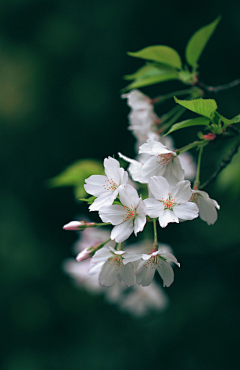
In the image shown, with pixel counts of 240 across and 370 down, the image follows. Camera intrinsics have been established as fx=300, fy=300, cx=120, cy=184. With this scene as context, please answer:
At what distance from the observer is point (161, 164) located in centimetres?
77

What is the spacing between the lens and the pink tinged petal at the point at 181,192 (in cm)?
66

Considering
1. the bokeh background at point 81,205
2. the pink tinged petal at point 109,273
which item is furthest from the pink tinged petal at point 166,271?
the bokeh background at point 81,205

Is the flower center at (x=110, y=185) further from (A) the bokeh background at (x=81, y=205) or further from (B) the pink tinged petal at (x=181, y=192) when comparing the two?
(A) the bokeh background at (x=81, y=205)

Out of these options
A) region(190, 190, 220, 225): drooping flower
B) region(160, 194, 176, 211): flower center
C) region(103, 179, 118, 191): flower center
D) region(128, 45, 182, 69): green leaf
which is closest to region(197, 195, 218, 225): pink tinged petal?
region(190, 190, 220, 225): drooping flower

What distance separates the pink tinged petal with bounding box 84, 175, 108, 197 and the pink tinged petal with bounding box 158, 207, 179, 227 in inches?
6.2

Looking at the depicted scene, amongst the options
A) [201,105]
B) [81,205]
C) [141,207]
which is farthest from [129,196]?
[81,205]

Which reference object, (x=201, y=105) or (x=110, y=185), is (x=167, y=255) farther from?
(x=201, y=105)

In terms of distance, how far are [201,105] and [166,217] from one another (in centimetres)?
26

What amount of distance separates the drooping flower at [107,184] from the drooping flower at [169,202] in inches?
2.9

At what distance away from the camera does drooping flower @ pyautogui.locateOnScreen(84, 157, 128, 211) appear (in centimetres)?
68

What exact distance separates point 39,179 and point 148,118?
2.05 metres

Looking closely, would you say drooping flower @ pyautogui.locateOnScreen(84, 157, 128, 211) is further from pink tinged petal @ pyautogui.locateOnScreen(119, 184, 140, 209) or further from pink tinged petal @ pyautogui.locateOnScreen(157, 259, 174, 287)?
pink tinged petal @ pyautogui.locateOnScreen(157, 259, 174, 287)

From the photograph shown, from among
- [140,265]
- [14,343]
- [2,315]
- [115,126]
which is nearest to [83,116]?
[115,126]

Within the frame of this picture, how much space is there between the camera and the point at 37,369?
257 centimetres
